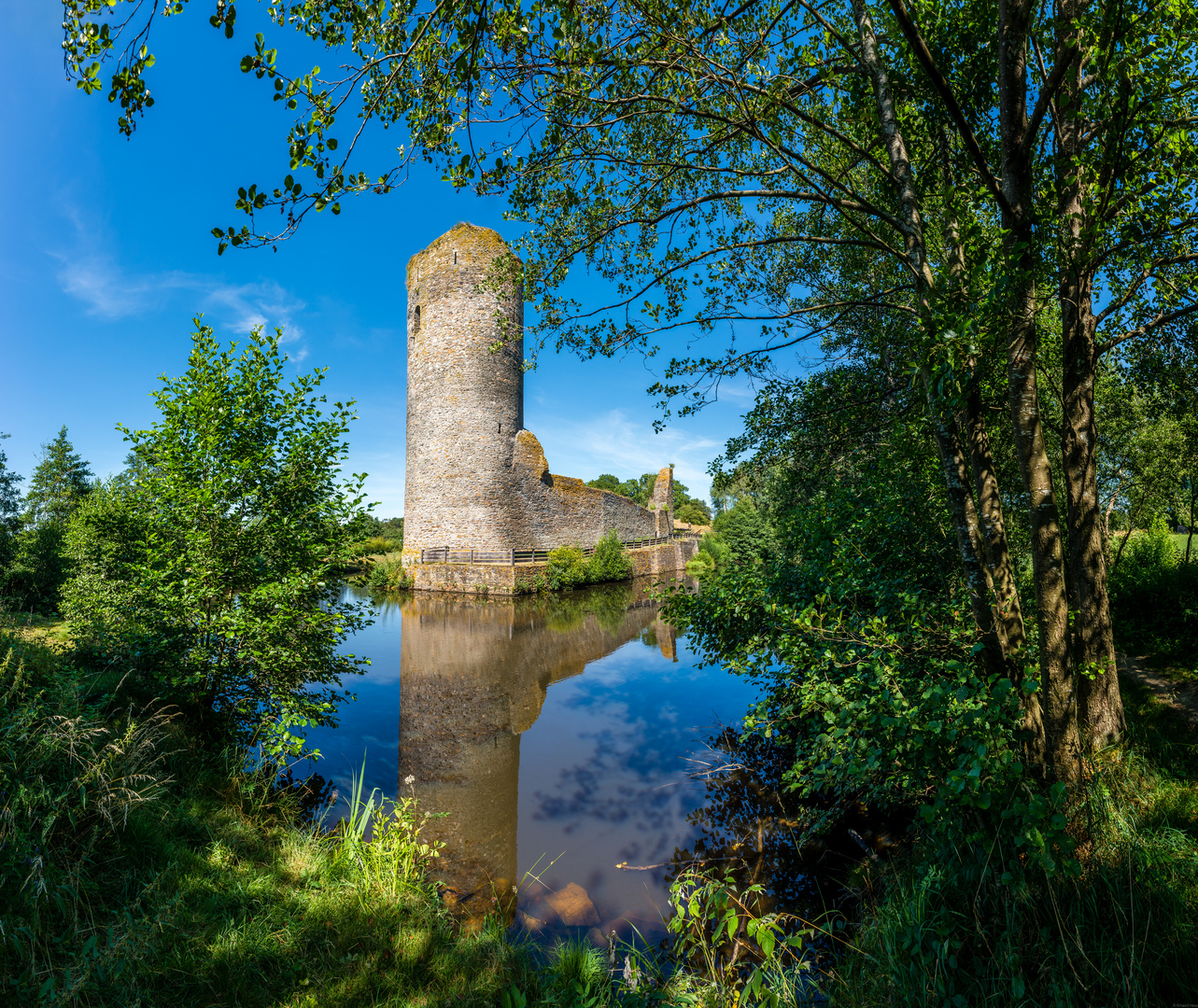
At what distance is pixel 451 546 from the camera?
19.8 m

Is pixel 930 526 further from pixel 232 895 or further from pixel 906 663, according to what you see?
pixel 232 895

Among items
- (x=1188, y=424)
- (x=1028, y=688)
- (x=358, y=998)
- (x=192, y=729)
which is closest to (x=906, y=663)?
(x=1028, y=688)

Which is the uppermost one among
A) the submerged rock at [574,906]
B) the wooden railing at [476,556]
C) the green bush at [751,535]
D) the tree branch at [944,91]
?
the tree branch at [944,91]

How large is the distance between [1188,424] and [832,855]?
9.35m

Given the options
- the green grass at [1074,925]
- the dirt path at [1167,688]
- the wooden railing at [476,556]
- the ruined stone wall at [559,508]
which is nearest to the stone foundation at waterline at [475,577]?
the wooden railing at [476,556]

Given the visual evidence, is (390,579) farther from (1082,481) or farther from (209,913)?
(1082,481)

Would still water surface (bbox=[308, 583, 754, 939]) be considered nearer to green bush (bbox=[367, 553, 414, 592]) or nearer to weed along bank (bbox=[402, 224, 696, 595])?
weed along bank (bbox=[402, 224, 696, 595])

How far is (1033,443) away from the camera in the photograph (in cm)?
304

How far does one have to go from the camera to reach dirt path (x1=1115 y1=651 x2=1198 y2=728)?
14.8ft

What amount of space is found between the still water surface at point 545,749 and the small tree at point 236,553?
1.49 m

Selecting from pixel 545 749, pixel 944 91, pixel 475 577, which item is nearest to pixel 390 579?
pixel 475 577

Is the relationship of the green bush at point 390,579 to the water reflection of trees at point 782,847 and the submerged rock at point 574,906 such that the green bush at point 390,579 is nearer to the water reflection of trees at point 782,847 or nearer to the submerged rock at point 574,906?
the water reflection of trees at point 782,847

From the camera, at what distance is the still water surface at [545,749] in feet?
14.0

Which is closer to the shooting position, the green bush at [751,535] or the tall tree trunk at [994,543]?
the tall tree trunk at [994,543]
